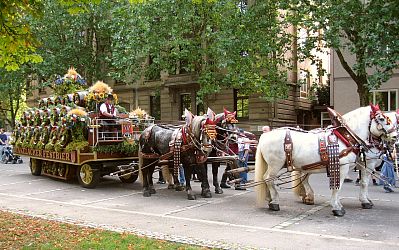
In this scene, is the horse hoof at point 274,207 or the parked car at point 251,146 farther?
the parked car at point 251,146

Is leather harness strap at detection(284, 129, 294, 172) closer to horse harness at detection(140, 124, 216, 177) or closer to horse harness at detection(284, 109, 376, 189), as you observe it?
horse harness at detection(284, 109, 376, 189)

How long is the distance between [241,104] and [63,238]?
24.5 m

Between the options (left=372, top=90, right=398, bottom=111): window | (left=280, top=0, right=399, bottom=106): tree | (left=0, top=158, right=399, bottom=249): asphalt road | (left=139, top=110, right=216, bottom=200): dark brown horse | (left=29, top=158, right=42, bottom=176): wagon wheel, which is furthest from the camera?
(left=372, top=90, right=398, bottom=111): window

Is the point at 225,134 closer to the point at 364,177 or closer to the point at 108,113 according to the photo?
the point at 364,177

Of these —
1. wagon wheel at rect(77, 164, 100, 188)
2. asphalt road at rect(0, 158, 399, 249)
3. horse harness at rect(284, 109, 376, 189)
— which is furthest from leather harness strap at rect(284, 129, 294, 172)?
wagon wheel at rect(77, 164, 100, 188)

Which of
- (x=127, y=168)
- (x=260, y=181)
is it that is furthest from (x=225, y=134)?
(x=127, y=168)

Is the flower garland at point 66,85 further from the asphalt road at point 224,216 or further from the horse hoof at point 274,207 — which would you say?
the horse hoof at point 274,207

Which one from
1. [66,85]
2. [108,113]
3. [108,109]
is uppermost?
[66,85]

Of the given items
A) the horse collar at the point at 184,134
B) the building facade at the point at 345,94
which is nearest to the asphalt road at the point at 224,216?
the horse collar at the point at 184,134

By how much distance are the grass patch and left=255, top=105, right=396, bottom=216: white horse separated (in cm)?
365

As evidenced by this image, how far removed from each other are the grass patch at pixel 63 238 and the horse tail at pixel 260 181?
354 centimetres

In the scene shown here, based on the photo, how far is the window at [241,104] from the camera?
30750mm

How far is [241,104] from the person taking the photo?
102 feet

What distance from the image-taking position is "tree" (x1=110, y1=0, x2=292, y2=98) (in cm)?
2330
